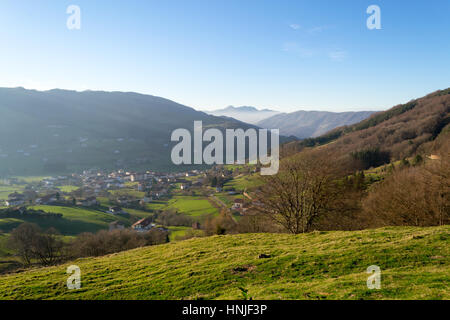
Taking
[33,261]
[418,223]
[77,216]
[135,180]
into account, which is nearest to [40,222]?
[77,216]

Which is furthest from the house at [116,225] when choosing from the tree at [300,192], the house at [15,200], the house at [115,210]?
the tree at [300,192]

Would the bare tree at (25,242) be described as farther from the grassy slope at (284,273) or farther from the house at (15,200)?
the house at (15,200)

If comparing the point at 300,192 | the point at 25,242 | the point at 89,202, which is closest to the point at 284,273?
the point at 300,192

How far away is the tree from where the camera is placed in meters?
26.1

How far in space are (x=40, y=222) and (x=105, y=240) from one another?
45.6 m

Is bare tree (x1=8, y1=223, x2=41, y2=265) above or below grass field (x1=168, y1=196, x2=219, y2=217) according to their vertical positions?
above

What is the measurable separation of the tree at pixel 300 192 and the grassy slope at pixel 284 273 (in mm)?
10177

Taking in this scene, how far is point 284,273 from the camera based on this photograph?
440 inches

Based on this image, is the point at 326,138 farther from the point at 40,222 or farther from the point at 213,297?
the point at 213,297

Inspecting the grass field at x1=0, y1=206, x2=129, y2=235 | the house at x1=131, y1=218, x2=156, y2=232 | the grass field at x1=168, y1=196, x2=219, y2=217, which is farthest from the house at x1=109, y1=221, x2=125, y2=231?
the grass field at x1=168, y1=196, x2=219, y2=217

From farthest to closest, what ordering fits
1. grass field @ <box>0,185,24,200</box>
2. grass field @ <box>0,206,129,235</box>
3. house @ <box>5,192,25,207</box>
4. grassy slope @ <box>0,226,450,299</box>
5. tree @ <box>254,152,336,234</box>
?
grass field @ <box>0,185,24,200</box>
house @ <box>5,192,25,207</box>
grass field @ <box>0,206,129,235</box>
tree @ <box>254,152,336,234</box>
grassy slope @ <box>0,226,450,299</box>

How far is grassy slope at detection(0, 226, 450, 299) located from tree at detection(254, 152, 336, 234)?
401 inches

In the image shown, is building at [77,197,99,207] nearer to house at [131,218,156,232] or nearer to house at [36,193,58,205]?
house at [36,193,58,205]

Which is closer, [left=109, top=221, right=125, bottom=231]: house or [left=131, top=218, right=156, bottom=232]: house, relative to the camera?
[left=131, top=218, right=156, bottom=232]: house
